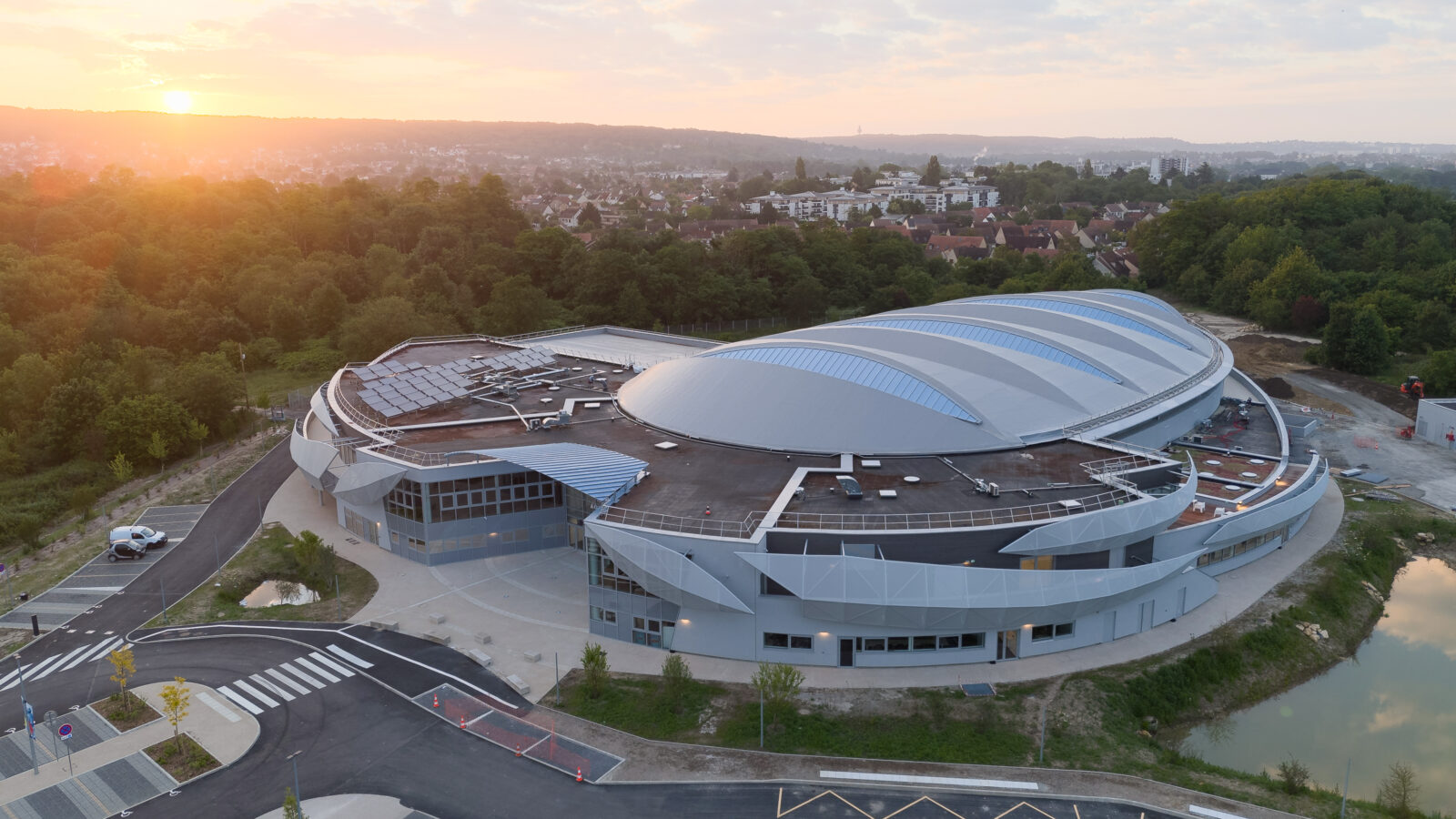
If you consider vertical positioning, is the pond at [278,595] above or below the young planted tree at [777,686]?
below

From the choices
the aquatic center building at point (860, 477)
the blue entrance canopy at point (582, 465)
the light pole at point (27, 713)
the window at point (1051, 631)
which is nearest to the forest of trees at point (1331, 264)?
the aquatic center building at point (860, 477)

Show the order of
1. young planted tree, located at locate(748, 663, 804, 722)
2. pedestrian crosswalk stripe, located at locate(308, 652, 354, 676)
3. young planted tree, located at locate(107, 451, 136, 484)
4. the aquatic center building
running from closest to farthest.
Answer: young planted tree, located at locate(748, 663, 804, 722), the aquatic center building, pedestrian crosswalk stripe, located at locate(308, 652, 354, 676), young planted tree, located at locate(107, 451, 136, 484)

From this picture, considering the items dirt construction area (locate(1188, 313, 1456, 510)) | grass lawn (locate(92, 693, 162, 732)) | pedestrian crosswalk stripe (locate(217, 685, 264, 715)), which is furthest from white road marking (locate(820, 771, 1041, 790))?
dirt construction area (locate(1188, 313, 1456, 510))

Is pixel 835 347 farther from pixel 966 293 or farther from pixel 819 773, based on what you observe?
pixel 966 293

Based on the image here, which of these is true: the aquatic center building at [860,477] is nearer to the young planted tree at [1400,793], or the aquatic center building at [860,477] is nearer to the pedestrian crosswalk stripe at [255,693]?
the young planted tree at [1400,793]

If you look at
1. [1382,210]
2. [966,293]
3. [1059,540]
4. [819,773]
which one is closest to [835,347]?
[1059,540]

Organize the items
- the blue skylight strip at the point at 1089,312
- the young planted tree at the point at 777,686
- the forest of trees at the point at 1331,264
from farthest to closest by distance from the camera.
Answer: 1. the forest of trees at the point at 1331,264
2. the blue skylight strip at the point at 1089,312
3. the young planted tree at the point at 777,686

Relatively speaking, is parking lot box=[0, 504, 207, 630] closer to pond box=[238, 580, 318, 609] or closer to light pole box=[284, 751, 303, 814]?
pond box=[238, 580, 318, 609]
